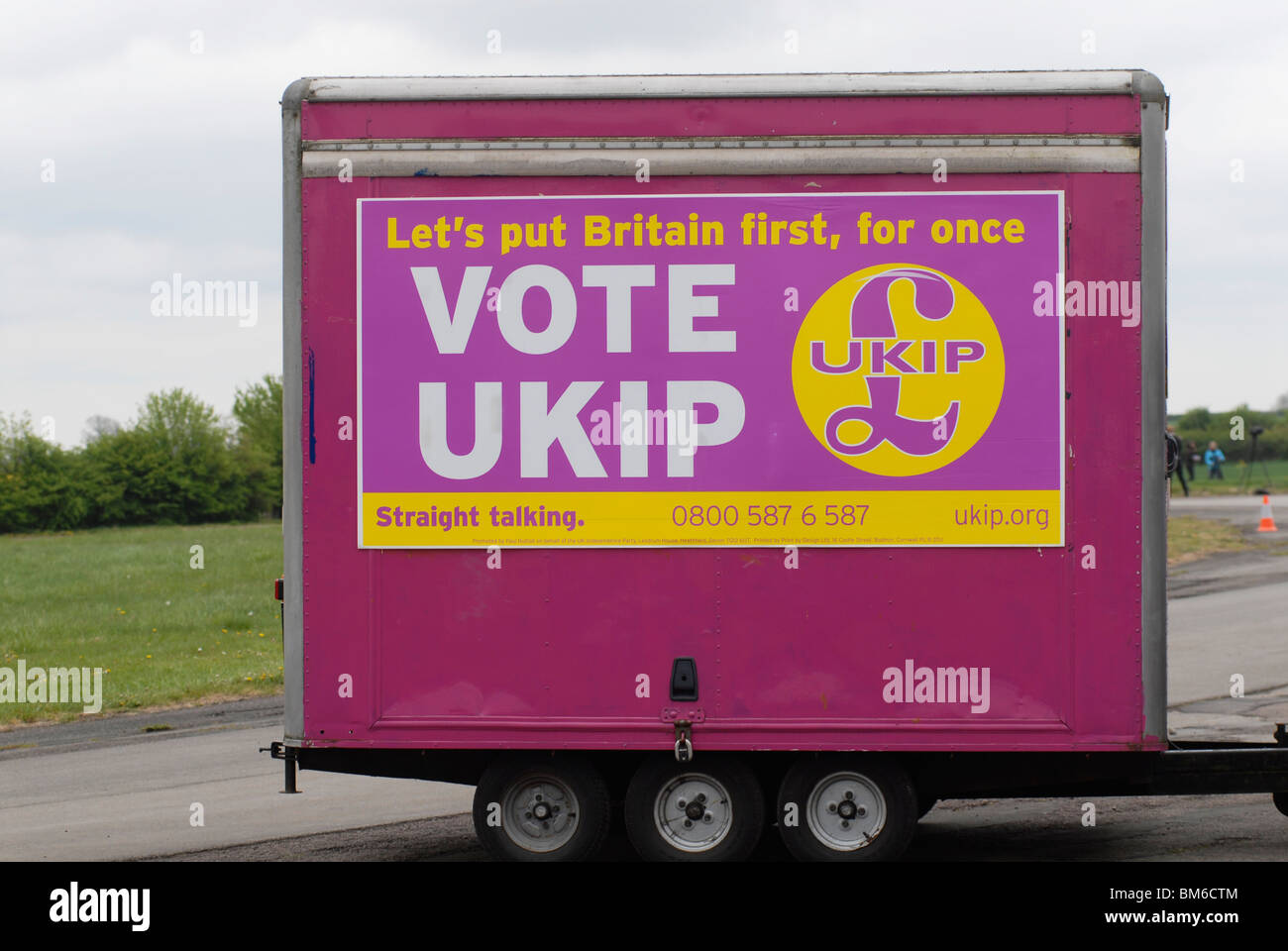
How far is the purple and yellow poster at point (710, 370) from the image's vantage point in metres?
5.96

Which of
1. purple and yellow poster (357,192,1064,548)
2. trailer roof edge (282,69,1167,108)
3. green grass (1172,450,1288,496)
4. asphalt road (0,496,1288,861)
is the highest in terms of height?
trailer roof edge (282,69,1167,108)

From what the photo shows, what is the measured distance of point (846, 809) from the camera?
→ 243 inches

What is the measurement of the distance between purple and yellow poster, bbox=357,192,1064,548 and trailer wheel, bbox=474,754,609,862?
112cm

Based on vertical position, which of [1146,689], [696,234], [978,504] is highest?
[696,234]

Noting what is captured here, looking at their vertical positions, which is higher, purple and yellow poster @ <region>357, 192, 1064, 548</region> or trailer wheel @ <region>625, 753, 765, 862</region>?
purple and yellow poster @ <region>357, 192, 1064, 548</region>

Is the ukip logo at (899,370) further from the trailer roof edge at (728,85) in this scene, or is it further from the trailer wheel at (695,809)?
the trailer wheel at (695,809)

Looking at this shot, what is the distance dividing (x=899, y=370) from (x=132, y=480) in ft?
188

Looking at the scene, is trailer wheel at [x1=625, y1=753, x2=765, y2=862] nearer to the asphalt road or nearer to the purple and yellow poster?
the asphalt road

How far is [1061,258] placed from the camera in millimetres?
5965

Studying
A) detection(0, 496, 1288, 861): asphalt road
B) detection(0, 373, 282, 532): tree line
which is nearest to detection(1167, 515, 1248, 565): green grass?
detection(0, 496, 1288, 861): asphalt road

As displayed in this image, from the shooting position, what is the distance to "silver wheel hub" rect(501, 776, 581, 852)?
6.28m
